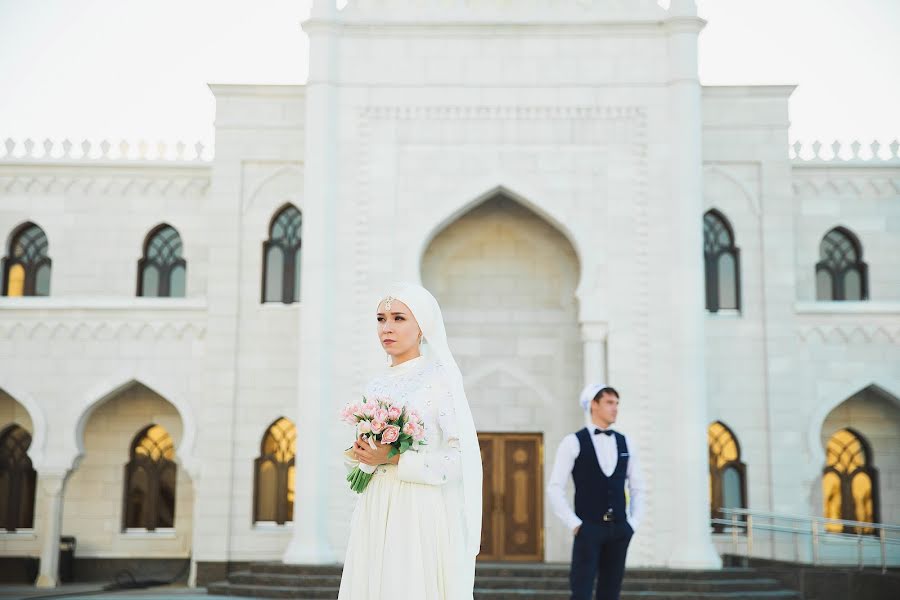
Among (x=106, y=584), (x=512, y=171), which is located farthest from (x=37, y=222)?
(x=512, y=171)

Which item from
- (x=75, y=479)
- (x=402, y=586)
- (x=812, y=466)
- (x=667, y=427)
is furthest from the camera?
(x=75, y=479)

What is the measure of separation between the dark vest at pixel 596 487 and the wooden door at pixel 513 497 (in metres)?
8.71

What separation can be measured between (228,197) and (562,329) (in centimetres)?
529

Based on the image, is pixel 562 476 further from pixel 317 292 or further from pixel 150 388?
pixel 150 388

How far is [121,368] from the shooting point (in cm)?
1667

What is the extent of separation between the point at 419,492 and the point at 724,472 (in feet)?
41.6

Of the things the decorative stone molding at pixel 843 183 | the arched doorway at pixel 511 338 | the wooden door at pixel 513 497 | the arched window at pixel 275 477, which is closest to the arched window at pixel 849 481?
the decorative stone molding at pixel 843 183

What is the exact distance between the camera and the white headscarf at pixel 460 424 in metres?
4.32

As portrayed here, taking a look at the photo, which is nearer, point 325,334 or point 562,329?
point 325,334

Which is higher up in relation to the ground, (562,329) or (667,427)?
(562,329)

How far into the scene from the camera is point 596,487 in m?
7.14

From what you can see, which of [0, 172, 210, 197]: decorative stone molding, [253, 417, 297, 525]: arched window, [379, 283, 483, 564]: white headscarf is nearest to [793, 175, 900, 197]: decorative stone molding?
[253, 417, 297, 525]: arched window

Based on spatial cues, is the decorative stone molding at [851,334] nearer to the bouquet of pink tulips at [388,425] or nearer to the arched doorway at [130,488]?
the arched doorway at [130,488]

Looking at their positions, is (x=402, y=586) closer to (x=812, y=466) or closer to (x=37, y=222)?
(x=812, y=466)
